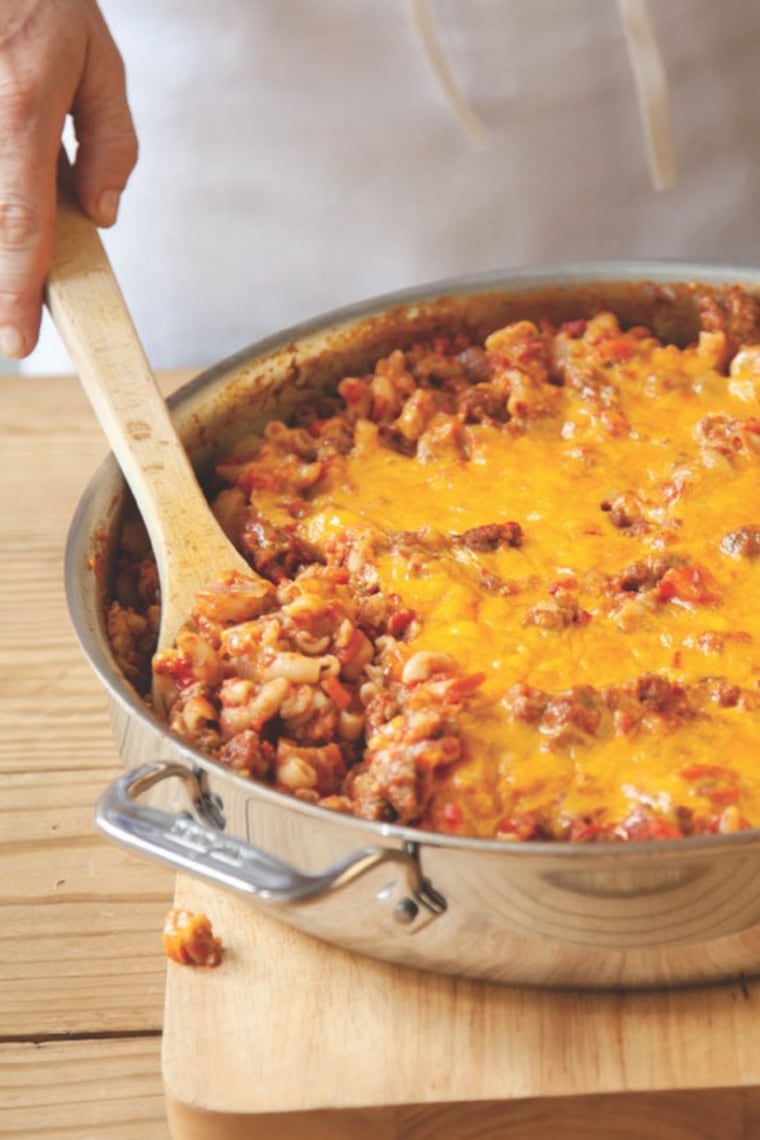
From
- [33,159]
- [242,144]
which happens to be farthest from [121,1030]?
[242,144]

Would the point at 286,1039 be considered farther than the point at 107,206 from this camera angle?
No

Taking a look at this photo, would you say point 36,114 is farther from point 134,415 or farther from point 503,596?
point 503,596

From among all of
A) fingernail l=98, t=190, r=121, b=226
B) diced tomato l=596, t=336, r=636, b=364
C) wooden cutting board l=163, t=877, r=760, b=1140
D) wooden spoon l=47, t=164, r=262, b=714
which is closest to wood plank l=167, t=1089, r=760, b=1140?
wooden cutting board l=163, t=877, r=760, b=1140

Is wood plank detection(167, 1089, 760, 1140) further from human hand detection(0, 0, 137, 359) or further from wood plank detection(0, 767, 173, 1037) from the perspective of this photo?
→ human hand detection(0, 0, 137, 359)

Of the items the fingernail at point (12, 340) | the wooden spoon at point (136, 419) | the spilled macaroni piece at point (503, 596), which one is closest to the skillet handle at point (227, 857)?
the spilled macaroni piece at point (503, 596)

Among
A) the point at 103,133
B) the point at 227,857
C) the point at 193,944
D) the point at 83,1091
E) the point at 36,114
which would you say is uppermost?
the point at 36,114

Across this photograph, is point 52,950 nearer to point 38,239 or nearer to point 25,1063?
point 25,1063

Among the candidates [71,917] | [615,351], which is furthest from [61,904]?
[615,351]
